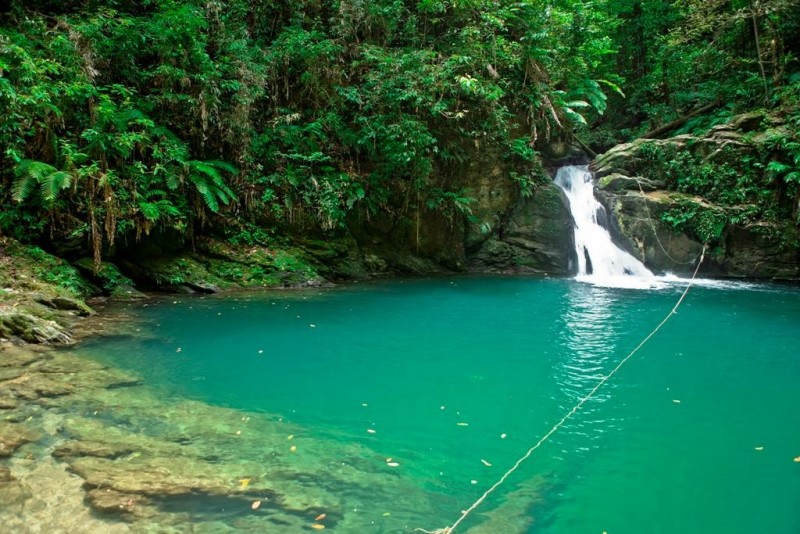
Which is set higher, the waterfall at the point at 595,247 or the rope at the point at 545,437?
the waterfall at the point at 595,247

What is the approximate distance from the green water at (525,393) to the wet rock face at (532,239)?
15.6 ft

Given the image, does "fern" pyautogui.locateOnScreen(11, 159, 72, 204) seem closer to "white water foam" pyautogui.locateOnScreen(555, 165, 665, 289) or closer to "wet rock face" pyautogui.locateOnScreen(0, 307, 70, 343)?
"wet rock face" pyautogui.locateOnScreen(0, 307, 70, 343)

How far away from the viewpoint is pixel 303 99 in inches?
522

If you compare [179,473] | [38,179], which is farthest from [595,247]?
[179,473]

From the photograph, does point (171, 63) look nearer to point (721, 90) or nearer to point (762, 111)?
point (762, 111)

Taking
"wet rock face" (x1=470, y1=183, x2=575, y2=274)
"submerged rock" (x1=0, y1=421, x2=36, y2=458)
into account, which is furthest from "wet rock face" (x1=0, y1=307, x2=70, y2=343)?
"wet rock face" (x1=470, y1=183, x2=575, y2=274)

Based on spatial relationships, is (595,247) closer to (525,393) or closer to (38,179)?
(525,393)

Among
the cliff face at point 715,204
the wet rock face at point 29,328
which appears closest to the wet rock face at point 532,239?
the cliff face at point 715,204

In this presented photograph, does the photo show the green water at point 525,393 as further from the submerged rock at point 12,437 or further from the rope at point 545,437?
the submerged rock at point 12,437

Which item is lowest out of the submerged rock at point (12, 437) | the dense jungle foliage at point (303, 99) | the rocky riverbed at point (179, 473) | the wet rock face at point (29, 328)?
the rocky riverbed at point (179, 473)

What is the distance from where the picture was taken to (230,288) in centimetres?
1063

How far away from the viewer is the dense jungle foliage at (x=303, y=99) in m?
8.74

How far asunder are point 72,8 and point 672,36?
645 inches

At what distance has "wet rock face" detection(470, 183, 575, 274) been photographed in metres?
14.7
